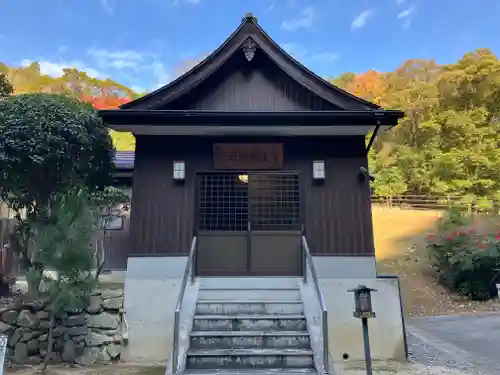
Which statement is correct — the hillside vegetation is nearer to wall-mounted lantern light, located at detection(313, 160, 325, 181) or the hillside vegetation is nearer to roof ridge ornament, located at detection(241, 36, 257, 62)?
wall-mounted lantern light, located at detection(313, 160, 325, 181)

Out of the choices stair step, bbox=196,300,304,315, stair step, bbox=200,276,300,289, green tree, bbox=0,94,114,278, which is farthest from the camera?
green tree, bbox=0,94,114,278

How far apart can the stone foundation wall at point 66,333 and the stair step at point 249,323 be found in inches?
68.8

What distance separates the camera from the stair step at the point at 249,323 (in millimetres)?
5863

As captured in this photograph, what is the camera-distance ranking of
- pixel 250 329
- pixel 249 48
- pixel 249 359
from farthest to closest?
pixel 249 48 < pixel 250 329 < pixel 249 359

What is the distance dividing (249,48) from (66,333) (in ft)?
19.7

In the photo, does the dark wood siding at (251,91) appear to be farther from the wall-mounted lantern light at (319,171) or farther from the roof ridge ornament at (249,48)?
the wall-mounted lantern light at (319,171)

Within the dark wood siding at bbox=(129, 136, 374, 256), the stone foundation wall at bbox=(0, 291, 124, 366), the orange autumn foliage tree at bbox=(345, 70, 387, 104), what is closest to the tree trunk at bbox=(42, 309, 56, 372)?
the stone foundation wall at bbox=(0, 291, 124, 366)

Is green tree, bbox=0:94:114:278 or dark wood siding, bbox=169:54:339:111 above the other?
dark wood siding, bbox=169:54:339:111

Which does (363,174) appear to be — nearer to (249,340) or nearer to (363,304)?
(363,304)

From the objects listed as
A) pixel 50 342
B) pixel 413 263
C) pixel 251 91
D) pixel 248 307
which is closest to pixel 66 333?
pixel 50 342

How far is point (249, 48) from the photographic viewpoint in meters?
7.73

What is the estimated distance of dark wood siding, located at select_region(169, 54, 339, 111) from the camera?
7.68m

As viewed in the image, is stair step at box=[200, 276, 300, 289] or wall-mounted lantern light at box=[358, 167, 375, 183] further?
wall-mounted lantern light at box=[358, 167, 375, 183]

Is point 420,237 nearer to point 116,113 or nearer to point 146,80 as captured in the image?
point 116,113
